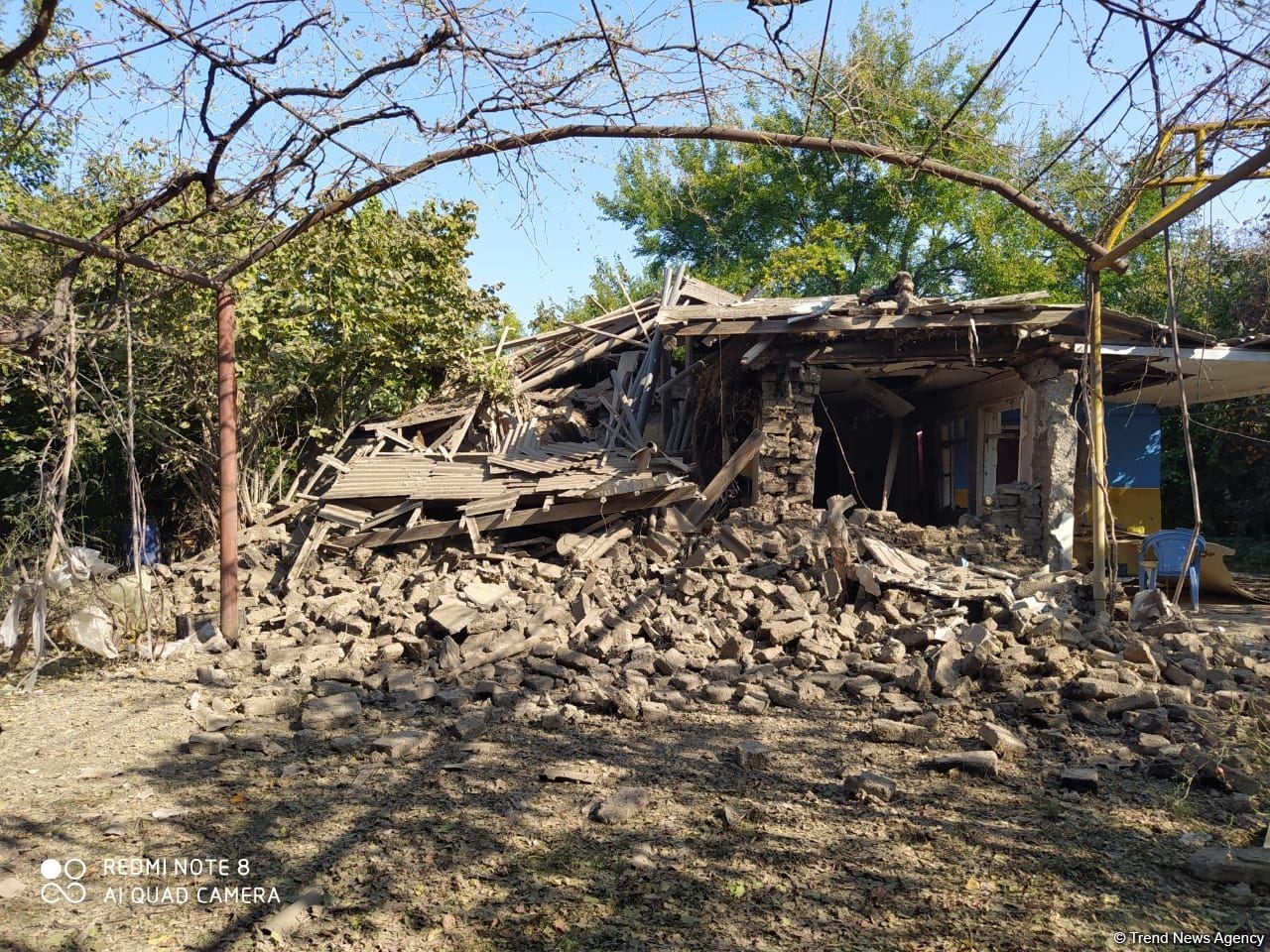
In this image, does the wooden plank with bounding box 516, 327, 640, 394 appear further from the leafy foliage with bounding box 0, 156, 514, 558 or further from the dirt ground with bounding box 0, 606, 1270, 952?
the dirt ground with bounding box 0, 606, 1270, 952

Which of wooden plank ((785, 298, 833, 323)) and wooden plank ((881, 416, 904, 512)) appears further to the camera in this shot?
wooden plank ((881, 416, 904, 512))

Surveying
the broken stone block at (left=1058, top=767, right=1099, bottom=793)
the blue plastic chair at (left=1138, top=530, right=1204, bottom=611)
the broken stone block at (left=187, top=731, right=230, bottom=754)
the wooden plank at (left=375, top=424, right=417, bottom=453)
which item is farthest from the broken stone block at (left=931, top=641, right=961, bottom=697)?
the wooden plank at (left=375, top=424, right=417, bottom=453)

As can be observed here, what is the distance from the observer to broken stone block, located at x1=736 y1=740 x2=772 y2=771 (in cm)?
501

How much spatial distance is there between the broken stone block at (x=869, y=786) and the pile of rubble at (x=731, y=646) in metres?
0.58

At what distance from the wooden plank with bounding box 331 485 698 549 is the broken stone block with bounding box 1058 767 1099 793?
6.14 metres

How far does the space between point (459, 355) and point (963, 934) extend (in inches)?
395

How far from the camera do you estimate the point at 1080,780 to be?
462cm

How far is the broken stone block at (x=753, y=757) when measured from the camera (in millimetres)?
5012

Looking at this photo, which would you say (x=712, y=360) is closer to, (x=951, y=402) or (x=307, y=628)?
(x=951, y=402)

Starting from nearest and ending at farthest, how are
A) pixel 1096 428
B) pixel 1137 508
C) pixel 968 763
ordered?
pixel 968 763, pixel 1096 428, pixel 1137 508

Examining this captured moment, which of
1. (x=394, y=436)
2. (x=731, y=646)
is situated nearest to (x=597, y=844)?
(x=731, y=646)

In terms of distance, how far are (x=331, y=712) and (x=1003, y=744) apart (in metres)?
4.16

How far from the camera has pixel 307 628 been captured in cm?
802

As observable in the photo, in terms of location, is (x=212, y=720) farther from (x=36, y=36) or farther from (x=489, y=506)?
(x=489, y=506)
